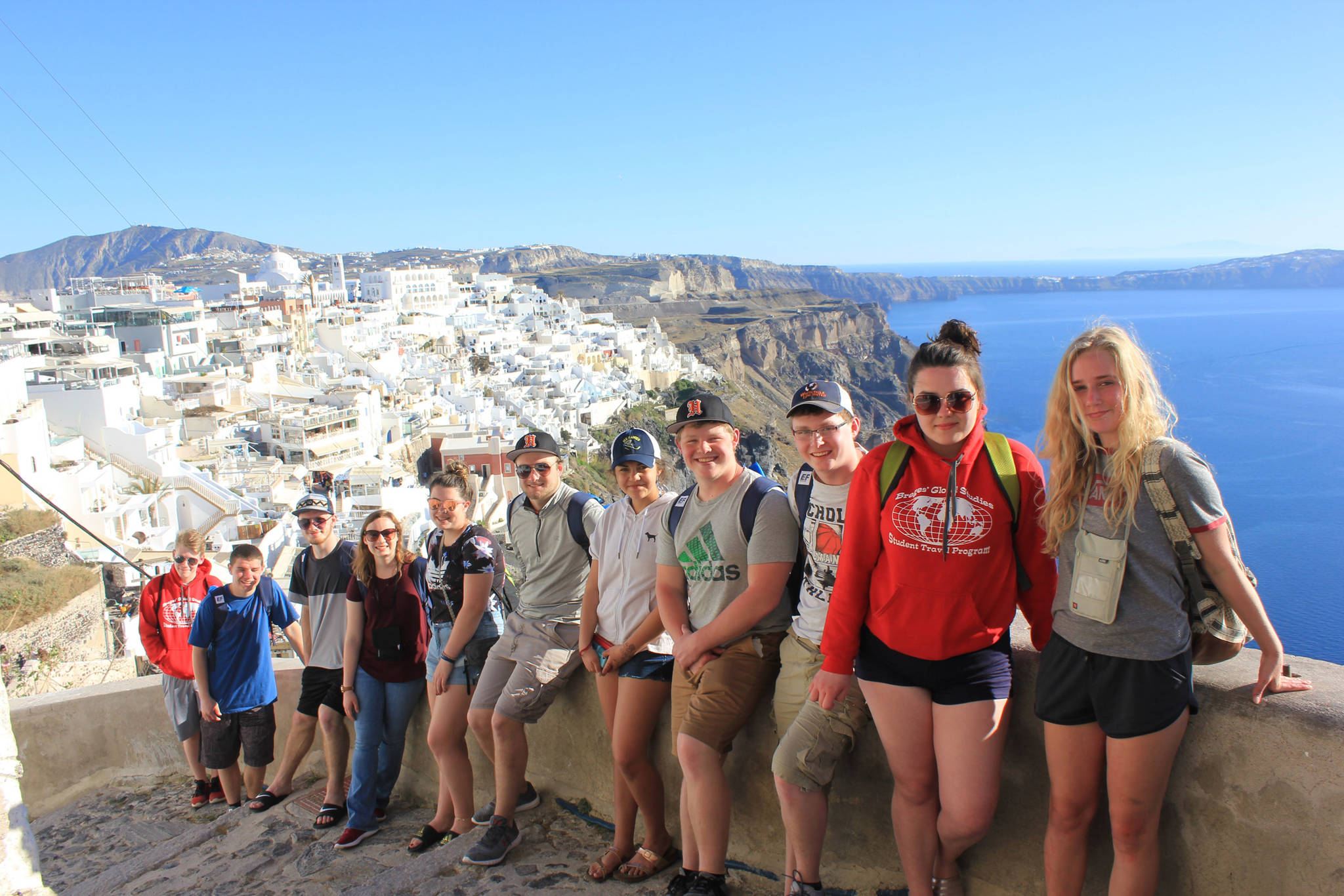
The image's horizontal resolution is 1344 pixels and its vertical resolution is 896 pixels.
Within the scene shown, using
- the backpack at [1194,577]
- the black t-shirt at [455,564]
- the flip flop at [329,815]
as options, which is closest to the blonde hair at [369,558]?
the black t-shirt at [455,564]

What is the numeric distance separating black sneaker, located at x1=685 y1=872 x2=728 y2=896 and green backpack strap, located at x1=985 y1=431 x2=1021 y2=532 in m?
1.36

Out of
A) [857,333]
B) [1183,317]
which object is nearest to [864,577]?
[857,333]

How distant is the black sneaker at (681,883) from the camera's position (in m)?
2.63

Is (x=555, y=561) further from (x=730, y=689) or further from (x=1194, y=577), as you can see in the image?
(x=1194, y=577)

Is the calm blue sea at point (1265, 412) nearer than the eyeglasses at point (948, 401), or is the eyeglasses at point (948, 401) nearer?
the eyeglasses at point (948, 401)

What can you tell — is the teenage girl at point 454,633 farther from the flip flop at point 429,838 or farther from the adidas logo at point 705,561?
the adidas logo at point 705,561

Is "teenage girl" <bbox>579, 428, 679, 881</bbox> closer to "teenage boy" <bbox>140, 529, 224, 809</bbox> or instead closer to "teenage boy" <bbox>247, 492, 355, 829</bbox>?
"teenage boy" <bbox>247, 492, 355, 829</bbox>

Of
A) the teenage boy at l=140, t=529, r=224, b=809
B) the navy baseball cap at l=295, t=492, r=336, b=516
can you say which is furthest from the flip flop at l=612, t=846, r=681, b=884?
the teenage boy at l=140, t=529, r=224, b=809

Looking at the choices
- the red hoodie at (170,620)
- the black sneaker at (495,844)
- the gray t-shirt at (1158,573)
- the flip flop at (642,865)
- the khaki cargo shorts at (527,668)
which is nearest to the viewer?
the gray t-shirt at (1158,573)

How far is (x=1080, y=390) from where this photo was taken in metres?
2.04

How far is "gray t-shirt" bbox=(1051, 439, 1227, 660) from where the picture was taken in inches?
74.7

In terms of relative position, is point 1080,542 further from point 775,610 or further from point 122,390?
point 122,390

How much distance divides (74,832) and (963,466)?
4505 mm

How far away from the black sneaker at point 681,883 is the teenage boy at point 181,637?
8.95ft
